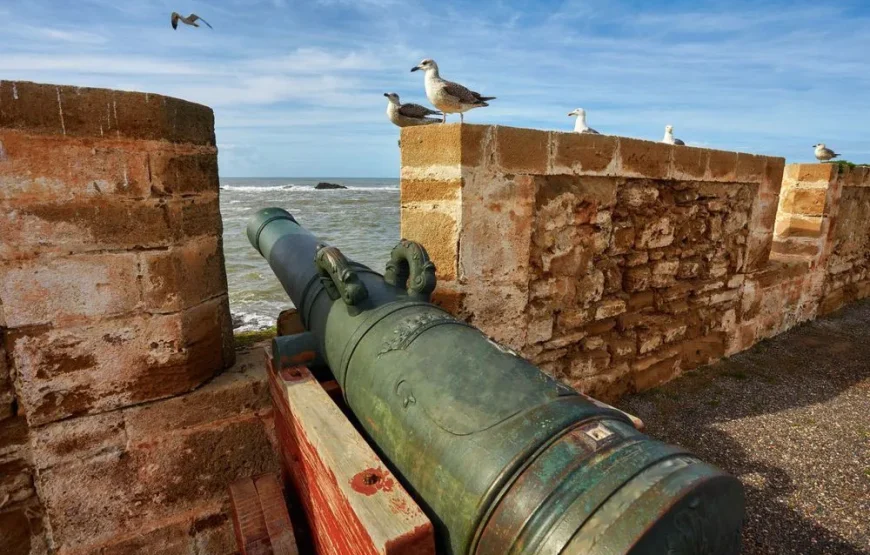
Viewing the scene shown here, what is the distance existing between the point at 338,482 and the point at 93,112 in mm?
1664

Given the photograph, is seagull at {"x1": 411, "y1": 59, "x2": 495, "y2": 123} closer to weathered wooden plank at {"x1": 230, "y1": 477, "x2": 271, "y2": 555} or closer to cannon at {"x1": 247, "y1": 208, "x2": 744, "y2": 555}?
cannon at {"x1": 247, "y1": 208, "x2": 744, "y2": 555}

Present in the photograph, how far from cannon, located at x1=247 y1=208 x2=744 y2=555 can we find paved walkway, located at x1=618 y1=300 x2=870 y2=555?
187cm

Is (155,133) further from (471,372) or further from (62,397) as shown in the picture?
(471,372)

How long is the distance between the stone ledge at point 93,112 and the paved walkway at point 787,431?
3.29 m

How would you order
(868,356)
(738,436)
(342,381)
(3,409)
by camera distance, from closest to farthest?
(342,381), (3,409), (738,436), (868,356)

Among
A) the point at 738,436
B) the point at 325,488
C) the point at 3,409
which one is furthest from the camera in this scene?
the point at 738,436

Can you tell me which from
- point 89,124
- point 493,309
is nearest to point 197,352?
point 89,124

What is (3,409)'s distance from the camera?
1.94 metres

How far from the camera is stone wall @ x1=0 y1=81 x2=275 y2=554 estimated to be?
183 centimetres

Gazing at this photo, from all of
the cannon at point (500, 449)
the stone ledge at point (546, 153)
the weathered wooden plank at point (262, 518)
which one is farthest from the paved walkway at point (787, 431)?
the weathered wooden plank at point (262, 518)

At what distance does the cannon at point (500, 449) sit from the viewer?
0.96m

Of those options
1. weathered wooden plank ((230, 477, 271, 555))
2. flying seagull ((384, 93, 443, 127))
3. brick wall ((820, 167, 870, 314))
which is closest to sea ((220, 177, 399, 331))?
flying seagull ((384, 93, 443, 127))

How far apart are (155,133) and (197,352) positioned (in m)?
0.97

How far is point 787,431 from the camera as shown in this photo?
3354 millimetres
